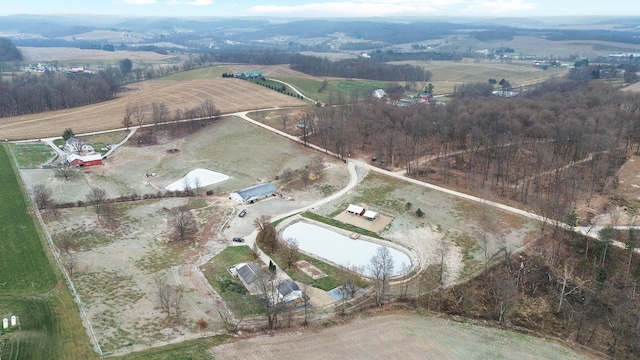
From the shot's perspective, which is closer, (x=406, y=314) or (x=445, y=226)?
(x=406, y=314)

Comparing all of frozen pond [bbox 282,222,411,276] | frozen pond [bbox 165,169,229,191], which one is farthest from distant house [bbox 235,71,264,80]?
frozen pond [bbox 282,222,411,276]

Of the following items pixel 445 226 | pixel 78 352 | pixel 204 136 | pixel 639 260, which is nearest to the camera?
pixel 78 352

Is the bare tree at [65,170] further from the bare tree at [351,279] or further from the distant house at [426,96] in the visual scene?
the distant house at [426,96]

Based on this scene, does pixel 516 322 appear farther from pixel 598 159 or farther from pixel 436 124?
pixel 436 124

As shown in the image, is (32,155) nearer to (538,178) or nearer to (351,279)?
(351,279)

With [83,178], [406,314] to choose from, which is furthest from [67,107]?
[406,314]

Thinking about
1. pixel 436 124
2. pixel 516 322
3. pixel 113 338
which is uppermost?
pixel 436 124

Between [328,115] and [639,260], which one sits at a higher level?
[328,115]
